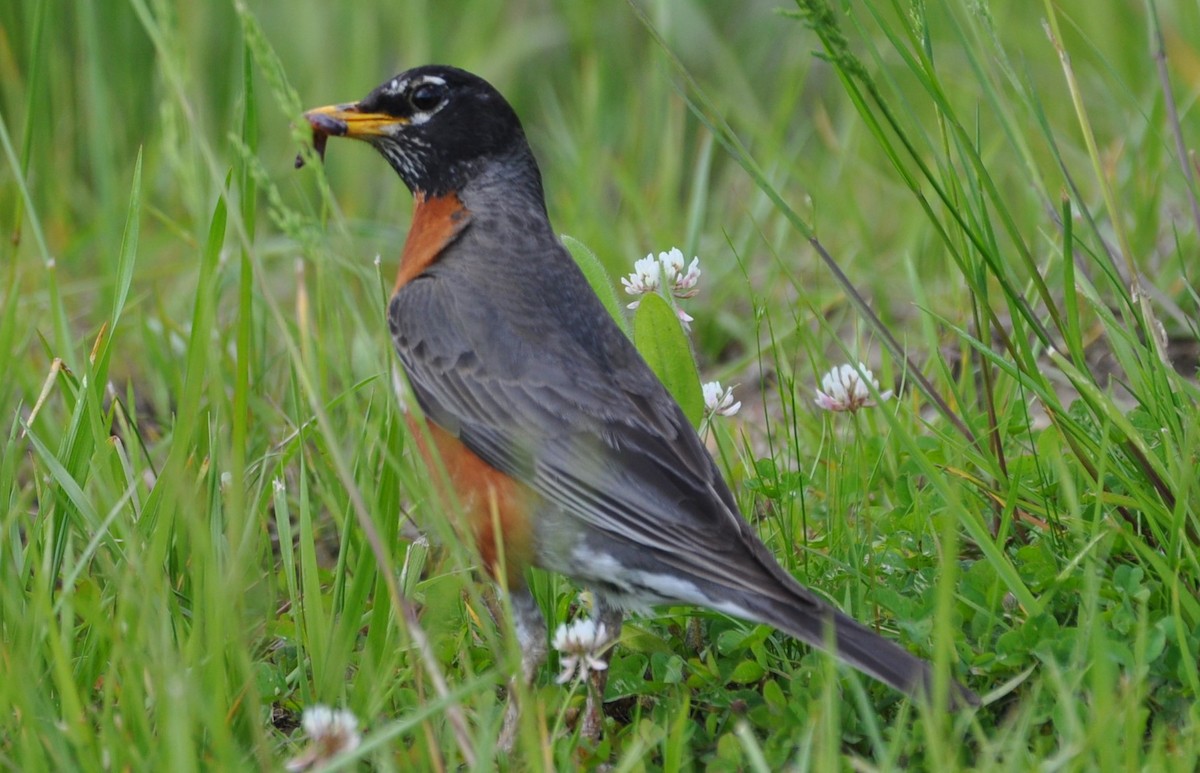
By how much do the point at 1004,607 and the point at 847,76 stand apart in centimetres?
127

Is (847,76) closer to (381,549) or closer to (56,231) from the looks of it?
(381,549)

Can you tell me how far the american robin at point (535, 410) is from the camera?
3312 millimetres

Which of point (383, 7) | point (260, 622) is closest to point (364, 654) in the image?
point (260, 622)

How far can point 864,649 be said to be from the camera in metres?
2.91

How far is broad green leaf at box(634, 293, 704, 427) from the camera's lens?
158 inches

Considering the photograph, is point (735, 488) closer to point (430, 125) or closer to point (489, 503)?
point (489, 503)

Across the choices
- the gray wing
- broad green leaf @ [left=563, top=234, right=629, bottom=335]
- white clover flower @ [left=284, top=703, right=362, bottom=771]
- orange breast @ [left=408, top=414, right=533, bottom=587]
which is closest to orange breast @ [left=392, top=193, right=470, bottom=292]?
the gray wing

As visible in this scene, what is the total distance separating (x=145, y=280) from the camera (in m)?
6.50

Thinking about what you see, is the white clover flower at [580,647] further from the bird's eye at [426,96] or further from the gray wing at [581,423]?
the bird's eye at [426,96]

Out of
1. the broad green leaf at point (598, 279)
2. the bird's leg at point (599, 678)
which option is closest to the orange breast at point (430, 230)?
the broad green leaf at point (598, 279)

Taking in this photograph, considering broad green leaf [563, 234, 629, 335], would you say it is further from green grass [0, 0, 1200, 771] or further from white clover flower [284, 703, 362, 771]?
white clover flower [284, 703, 362, 771]

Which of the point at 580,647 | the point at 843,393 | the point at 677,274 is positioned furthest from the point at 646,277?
the point at 580,647

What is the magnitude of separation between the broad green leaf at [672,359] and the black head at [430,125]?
0.90 metres

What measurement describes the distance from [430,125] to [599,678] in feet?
6.44
